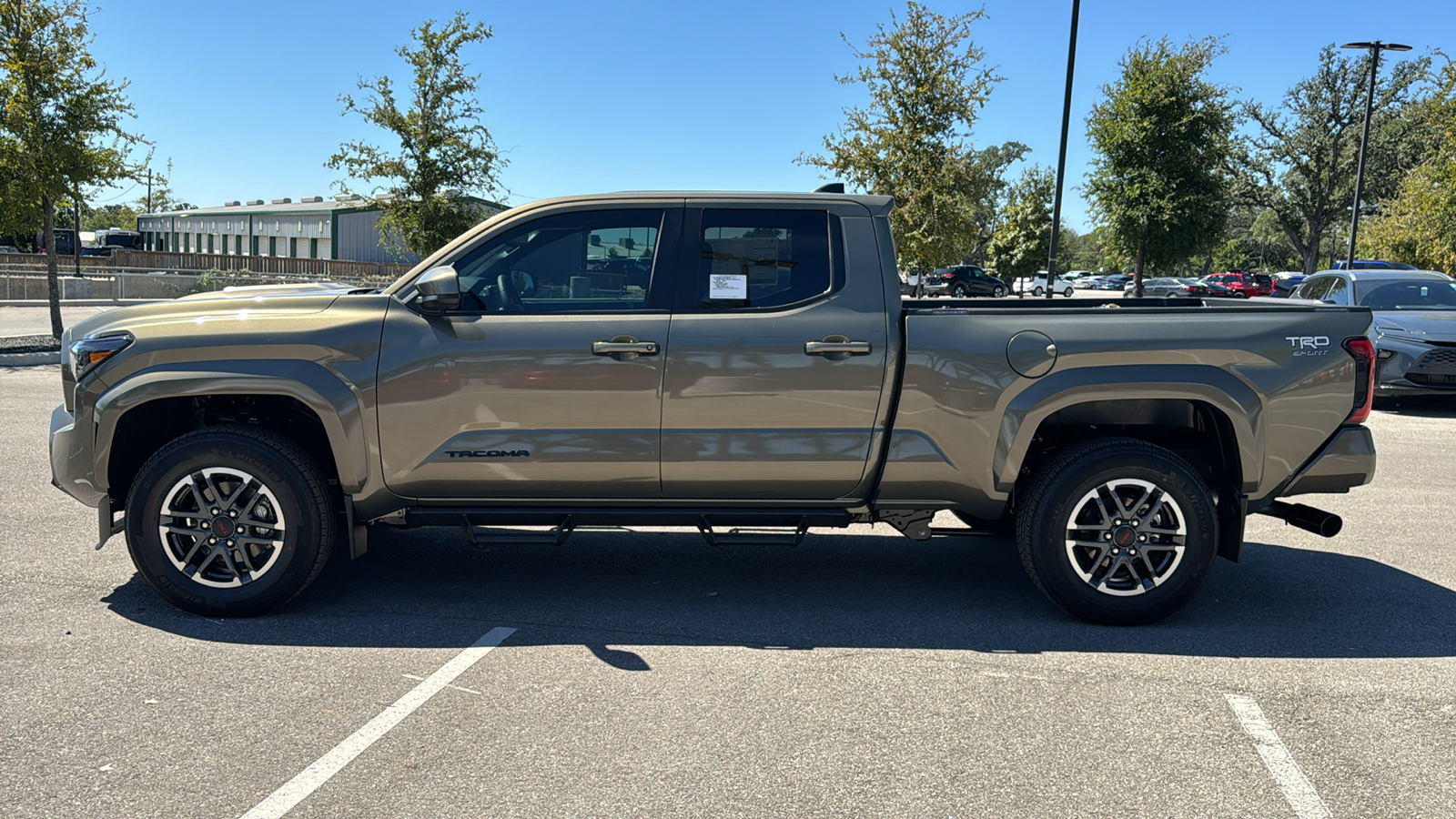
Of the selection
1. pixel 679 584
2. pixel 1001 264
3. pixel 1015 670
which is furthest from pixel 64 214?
pixel 1001 264

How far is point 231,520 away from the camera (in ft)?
16.2

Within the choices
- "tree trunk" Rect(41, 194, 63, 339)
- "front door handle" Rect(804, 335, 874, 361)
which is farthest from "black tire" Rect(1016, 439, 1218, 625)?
"tree trunk" Rect(41, 194, 63, 339)

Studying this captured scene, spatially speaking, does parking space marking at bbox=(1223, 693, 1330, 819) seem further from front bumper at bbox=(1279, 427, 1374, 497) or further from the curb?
the curb

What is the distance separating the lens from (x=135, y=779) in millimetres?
3432

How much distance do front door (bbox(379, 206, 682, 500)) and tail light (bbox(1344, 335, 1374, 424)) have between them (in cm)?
315

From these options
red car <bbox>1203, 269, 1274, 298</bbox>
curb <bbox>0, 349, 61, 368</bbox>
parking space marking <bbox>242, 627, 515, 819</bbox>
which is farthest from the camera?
red car <bbox>1203, 269, 1274, 298</bbox>

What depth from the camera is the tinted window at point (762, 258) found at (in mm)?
5027

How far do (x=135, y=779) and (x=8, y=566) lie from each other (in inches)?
118

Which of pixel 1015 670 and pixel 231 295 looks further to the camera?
pixel 231 295

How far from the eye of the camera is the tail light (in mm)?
4953

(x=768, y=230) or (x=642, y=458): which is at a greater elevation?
(x=768, y=230)

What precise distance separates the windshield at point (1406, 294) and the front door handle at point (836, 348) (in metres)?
11.8

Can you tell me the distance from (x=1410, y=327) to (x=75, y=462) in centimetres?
1372

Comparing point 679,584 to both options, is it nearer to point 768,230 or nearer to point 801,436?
point 801,436
